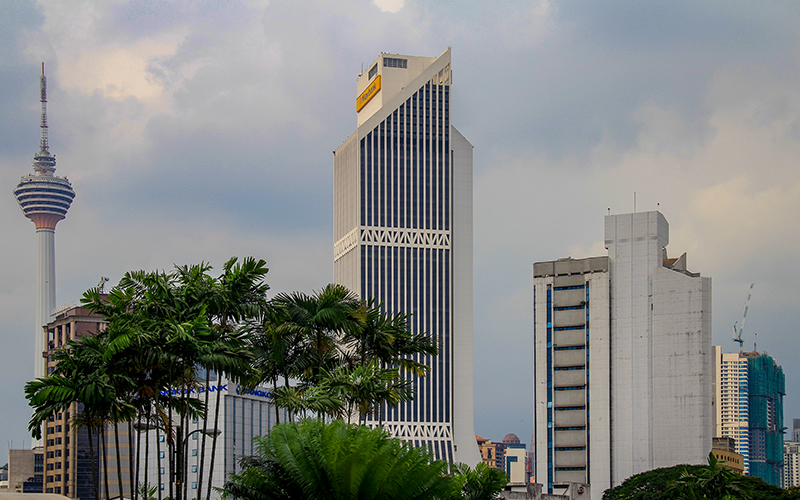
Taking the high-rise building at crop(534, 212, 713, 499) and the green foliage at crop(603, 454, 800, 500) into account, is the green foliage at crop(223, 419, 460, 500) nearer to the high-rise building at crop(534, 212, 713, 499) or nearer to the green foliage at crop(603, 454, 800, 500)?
the green foliage at crop(603, 454, 800, 500)

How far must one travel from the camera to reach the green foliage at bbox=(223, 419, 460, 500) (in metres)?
38.9

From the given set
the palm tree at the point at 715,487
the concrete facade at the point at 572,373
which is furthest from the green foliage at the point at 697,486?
the concrete facade at the point at 572,373

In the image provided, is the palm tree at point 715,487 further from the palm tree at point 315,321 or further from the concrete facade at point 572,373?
the concrete facade at point 572,373

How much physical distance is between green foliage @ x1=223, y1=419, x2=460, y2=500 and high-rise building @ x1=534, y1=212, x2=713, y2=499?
130 meters

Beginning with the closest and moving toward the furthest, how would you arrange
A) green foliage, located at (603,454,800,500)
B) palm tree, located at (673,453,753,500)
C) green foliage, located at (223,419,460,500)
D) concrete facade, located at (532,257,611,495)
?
green foliage, located at (223,419,460,500) → palm tree, located at (673,453,753,500) → green foliage, located at (603,454,800,500) → concrete facade, located at (532,257,611,495)

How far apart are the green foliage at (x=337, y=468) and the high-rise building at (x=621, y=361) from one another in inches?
5106

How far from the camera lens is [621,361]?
561ft

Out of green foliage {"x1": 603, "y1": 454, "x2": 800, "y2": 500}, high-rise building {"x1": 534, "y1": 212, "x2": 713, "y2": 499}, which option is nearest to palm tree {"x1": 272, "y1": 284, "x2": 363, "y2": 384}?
green foliage {"x1": 603, "y1": 454, "x2": 800, "y2": 500}

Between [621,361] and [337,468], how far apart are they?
5415 inches

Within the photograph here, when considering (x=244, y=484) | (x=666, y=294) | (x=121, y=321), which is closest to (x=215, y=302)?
(x=121, y=321)

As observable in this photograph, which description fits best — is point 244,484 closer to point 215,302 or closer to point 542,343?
point 215,302

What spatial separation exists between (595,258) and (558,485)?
120ft

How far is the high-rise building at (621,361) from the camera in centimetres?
16462

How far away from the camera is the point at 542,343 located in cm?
17788
